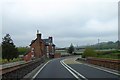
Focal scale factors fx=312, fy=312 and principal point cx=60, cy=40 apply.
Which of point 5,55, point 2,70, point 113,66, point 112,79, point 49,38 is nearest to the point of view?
point 2,70

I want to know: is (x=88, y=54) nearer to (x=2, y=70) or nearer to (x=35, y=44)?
(x=35, y=44)

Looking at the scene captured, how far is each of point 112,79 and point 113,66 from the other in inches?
566

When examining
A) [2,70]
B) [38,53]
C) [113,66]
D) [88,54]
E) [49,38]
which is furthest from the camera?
[49,38]

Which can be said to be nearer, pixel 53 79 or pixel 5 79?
pixel 5 79

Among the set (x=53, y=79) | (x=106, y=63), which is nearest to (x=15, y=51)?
(x=106, y=63)

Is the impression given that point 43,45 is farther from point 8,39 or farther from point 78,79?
point 78,79

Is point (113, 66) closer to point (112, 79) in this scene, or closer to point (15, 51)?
point (112, 79)

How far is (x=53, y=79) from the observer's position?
840 inches

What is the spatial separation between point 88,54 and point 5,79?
6637 centimetres

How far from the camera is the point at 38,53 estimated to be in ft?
440

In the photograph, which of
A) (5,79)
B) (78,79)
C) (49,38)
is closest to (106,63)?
(78,79)

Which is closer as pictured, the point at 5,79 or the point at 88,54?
the point at 5,79

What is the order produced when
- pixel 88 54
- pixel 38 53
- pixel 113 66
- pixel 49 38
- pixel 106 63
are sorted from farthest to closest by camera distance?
pixel 49 38, pixel 38 53, pixel 88 54, pixel 106 63, pixel 113 66

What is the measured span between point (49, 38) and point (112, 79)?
146 meters
